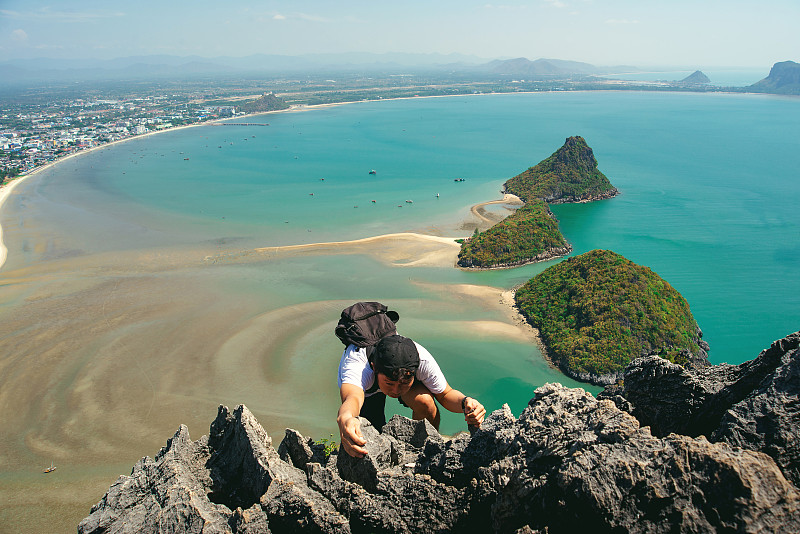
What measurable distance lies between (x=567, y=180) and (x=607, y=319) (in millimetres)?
36032

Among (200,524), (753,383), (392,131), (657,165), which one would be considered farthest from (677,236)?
(392,131)

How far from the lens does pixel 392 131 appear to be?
110375 millimetres

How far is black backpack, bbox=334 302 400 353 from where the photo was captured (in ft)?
16.0

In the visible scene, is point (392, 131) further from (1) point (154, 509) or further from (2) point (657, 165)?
(1) point (154, 509)

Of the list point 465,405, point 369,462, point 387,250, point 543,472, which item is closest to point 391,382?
point 465,405

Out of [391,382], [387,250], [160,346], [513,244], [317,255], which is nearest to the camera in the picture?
[391,382]

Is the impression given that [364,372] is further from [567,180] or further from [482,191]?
[567,180]

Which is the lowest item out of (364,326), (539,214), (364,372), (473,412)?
(539,214)

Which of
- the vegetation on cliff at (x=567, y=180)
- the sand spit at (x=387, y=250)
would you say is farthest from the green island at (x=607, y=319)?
the vegetation on cliff at (x=567, y=180)

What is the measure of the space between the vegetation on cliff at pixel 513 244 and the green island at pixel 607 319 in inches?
319

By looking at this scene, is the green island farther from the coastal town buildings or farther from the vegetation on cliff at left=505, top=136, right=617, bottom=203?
the coastal town buildings

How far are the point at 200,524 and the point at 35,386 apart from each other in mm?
22153

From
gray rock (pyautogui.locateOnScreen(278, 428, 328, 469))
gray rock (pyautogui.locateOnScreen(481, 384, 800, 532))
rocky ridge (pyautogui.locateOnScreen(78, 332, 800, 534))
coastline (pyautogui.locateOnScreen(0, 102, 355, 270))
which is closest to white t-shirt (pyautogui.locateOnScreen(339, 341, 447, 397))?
rocky ridge (pyautogui.locateOnScreen(78, 332, 800, 534))

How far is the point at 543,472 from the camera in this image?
401cm
